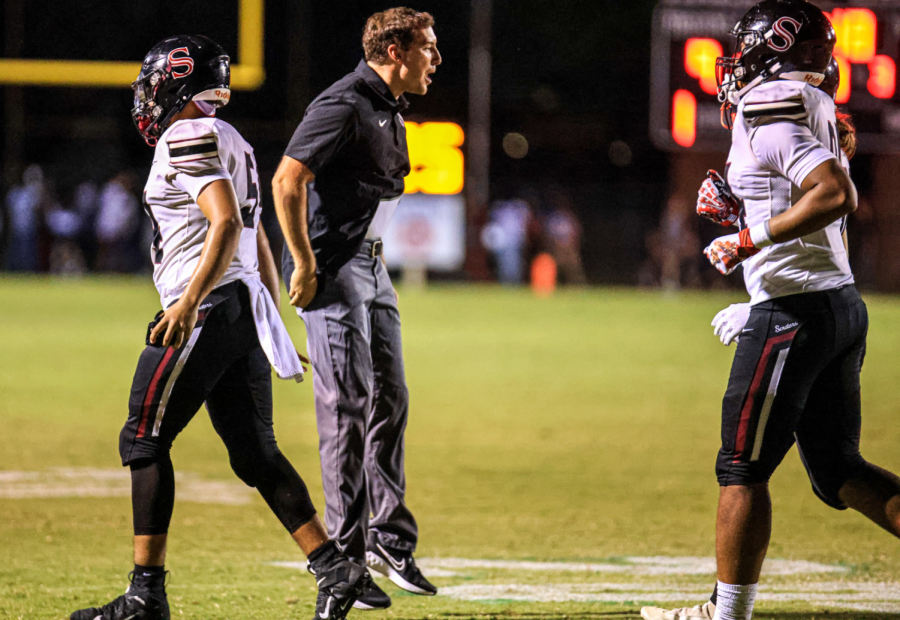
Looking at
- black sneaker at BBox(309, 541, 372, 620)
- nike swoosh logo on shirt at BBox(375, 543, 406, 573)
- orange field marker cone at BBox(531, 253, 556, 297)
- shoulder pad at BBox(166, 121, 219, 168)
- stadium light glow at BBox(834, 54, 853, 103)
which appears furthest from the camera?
orange field marker cone at BBox(531, 253, 556, 297)

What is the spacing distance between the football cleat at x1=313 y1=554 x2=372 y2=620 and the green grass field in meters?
0.29

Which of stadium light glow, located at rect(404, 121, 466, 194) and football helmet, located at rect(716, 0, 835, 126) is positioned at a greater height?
football helmet, located at rect(716, 0, 835, 126)

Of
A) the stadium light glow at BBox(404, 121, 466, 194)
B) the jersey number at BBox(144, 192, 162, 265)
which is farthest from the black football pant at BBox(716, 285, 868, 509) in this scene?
the stadium light glow at BBox(404, 121, 466, 194)

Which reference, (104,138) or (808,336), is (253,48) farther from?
(104,138)

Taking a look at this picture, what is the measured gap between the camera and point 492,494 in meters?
7.09

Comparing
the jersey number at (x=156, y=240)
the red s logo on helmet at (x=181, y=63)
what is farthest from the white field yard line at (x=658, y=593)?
the red s logo on helmet at (x=181, y=63)

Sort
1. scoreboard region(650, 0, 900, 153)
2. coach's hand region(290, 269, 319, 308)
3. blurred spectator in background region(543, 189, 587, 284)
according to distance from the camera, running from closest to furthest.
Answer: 1. coach's hand region(290, 269, 319, 308)
2. scoreboard region(650, 0, 900, 153)
3. blurred spectator in background region(543, 189, 587, 284)

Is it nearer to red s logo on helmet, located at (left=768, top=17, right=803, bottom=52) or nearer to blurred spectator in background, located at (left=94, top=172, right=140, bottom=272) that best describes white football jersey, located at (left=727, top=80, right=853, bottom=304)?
red s logo on helmet, located at (left=768, top=17, right=803, bottom=52)

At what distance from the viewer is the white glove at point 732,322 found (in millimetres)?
4152

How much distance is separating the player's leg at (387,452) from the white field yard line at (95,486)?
1.86m

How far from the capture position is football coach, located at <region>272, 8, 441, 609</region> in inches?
185

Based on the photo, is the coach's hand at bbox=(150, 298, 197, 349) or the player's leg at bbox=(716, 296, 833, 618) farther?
the coach's hand at bbox=(150, 298, 197, 349)

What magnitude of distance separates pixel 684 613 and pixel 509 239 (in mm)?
25618

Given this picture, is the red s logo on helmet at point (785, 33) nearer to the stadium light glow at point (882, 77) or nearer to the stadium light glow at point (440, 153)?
the stadium light glow at point (882, 77)
